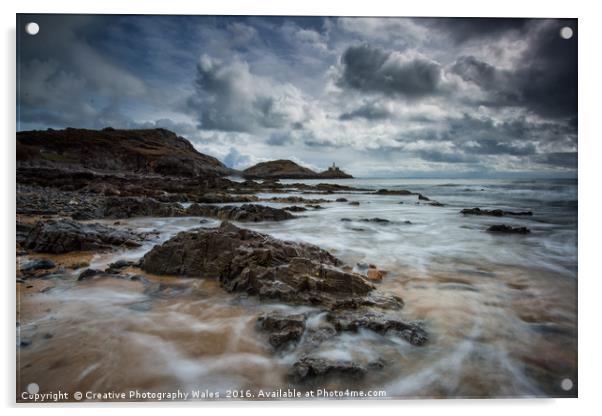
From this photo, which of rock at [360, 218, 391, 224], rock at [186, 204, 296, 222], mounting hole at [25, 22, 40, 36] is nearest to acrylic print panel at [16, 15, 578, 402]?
mounting hole at [25, 22, 40, 36]

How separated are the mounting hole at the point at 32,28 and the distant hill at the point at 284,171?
2.60 m

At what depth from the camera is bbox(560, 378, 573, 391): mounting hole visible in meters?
2.73

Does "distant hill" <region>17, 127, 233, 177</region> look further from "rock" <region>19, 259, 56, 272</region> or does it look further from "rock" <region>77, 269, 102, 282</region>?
"rock" <region>77, 269, 102, 282</region>

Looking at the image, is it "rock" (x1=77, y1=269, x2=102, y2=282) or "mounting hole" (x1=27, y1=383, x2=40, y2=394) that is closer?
"mounting hole" (x1=27, y1=383, x2=40, y2=394)

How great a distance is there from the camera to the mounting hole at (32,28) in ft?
10.3

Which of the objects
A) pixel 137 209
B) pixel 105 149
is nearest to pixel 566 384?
pixel 105 149

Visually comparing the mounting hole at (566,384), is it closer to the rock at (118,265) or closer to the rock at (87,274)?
the rock at (118,265)

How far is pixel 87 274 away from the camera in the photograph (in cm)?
348

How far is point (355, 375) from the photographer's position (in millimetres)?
2348

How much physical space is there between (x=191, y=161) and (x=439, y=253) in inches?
156

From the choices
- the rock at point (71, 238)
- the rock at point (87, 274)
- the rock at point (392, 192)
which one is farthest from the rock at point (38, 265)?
the rock at point (392, 192)

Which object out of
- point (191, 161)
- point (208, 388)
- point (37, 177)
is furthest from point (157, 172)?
point (208, 388)

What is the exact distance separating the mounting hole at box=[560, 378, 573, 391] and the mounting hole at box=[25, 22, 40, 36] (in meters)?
5.58

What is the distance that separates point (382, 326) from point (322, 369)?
24.0 inches
